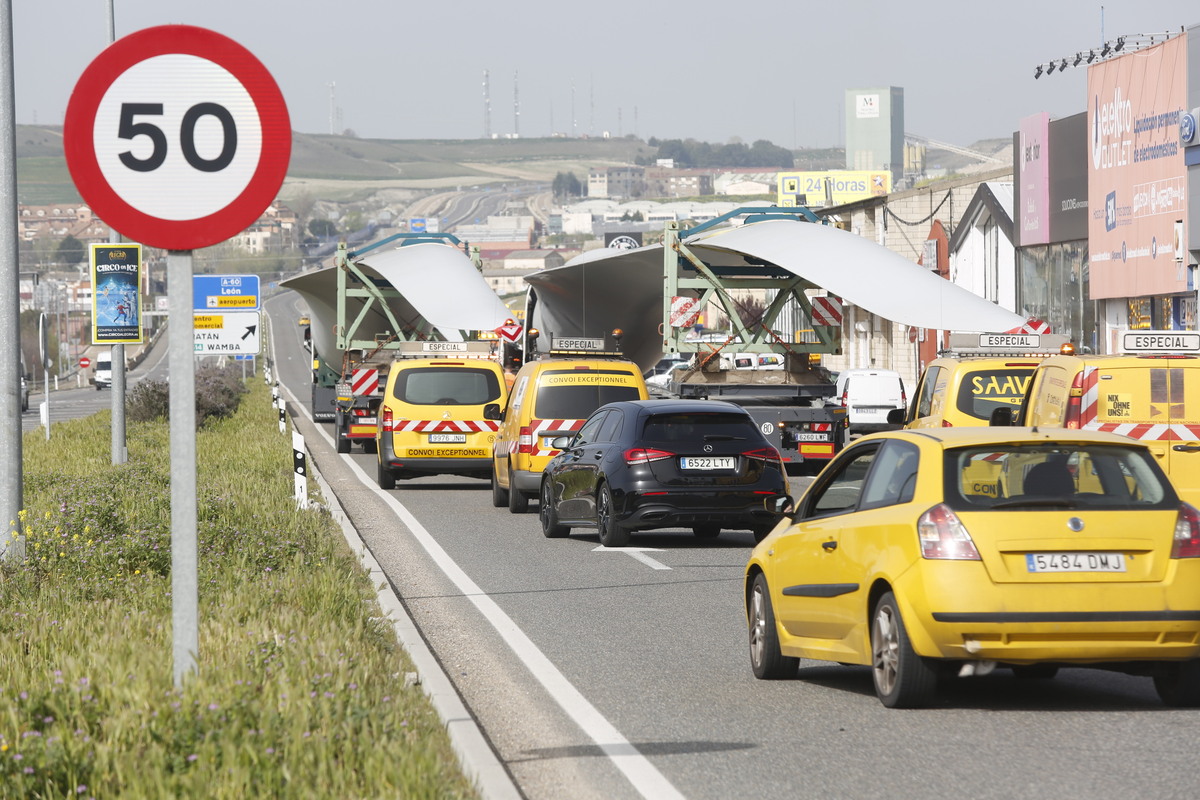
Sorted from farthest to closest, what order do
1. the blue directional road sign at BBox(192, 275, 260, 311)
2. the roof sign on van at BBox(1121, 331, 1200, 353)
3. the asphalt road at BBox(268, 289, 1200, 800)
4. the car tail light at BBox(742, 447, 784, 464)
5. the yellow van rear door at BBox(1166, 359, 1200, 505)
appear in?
the blue directional road sign at BBox(192, 275, 260, 311)
the car tail light at BBox(742, 447, 784, 464)
the roof sign on van at BBox(1121, 331, 1200, 353)
the yellow van rear door at BBox(1166, 359, 1200, 505)
the asphalt road at BBox(268, 289, 1200, 800)

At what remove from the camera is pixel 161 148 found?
5637 mm

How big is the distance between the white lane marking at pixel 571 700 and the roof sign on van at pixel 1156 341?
21.4 ft

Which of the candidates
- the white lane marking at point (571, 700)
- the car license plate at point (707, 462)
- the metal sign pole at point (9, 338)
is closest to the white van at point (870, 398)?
the car license plate at point (707, 462)

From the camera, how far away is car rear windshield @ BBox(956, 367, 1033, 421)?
19.0 meters

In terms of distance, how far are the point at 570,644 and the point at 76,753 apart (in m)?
5.24

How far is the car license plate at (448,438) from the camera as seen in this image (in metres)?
25.7

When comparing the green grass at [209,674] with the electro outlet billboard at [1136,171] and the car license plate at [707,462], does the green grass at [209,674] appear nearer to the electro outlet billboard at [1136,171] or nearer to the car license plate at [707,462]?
the car license plate at [707,462]

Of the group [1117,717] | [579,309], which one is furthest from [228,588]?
[579,309]

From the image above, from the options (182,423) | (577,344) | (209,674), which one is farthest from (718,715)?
(577,344)

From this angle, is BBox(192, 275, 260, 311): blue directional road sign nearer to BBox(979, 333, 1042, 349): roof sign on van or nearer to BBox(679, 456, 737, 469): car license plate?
BBox(679, 456, 737, 469): car license plate

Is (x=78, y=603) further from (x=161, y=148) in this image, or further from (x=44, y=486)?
(x=44, y=486)

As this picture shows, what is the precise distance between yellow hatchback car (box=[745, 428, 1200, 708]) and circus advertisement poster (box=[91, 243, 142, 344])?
17.1 m

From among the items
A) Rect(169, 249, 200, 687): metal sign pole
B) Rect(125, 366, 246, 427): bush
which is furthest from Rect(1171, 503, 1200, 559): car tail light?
Rect(125, 366, 246, 427): bush

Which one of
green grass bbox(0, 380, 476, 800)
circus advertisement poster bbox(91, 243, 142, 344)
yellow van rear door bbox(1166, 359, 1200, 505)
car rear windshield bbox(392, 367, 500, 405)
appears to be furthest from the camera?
car rear windshield bbox(392, 367, 500, 405)
